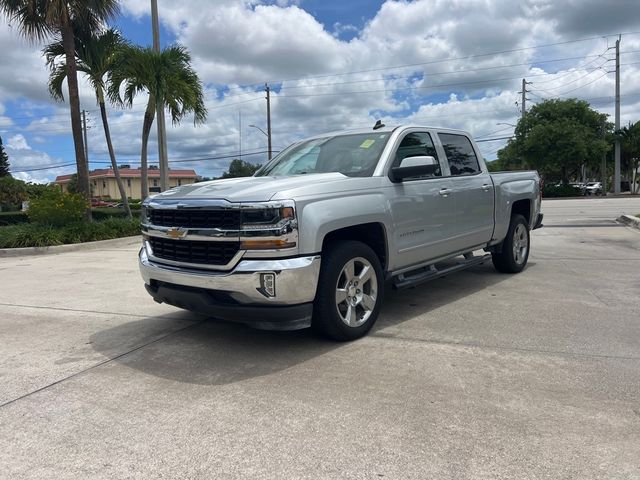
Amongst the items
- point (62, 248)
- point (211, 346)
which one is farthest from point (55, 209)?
point (211, 346)

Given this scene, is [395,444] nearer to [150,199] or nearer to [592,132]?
[150,199]

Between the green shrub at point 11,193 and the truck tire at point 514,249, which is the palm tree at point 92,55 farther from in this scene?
the green shrub at point 11,193

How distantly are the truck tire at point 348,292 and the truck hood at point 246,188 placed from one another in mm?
622

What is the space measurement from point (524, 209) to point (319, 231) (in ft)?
16.2

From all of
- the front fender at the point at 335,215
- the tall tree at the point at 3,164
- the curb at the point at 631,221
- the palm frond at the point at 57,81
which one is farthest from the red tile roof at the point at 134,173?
the front fender at the point at 335,215

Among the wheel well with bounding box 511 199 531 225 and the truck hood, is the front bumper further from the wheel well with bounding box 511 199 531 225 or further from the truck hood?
the wheel well with bounding box 511 199 531 225

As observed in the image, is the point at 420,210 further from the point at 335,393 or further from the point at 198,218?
the point at 335,393

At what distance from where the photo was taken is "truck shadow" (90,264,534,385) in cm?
403

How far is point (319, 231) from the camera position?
4152 millimetres

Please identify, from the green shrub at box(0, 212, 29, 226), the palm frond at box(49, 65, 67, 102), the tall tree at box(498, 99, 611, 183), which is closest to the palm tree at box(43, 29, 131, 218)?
the palm frond at box(49, 65, 67, 102)

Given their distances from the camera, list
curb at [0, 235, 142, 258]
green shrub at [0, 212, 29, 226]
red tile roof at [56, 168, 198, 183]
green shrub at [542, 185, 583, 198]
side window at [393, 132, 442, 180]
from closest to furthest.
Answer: side window at [393, 132, 442, 180] → curb at [0, 235, 142, 258] → green shrub at [0, 212, 29, 226] → green shrub at [542, 185, 583, 198] → red tile roof at [56, 168, 198, 183]

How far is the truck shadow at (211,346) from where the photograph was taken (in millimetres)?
4031

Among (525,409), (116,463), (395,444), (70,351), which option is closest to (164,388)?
(116,463)

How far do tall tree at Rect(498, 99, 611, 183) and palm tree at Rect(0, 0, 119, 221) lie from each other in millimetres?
37357
